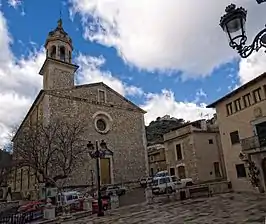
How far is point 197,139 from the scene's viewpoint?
27.7 meters

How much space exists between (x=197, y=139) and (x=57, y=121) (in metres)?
14.5

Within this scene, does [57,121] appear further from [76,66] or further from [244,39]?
[244,39]

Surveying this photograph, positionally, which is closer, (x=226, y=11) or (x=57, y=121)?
(x=226, y=11)

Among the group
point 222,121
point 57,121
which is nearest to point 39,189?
point 57,121

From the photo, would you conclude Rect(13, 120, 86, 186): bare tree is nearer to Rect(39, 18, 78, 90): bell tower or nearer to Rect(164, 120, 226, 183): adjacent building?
Rect(39, 18, 78, 90): bell tower

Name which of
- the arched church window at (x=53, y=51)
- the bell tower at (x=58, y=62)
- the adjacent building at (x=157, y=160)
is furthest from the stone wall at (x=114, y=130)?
the adjacent building at (x=157, y=160)

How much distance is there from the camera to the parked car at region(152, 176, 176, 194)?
22.3 metres

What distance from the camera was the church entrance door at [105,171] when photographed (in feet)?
96.8

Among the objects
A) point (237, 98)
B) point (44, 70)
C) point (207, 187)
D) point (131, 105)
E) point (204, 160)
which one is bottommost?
point (207, 187)

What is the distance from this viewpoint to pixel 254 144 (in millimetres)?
19031

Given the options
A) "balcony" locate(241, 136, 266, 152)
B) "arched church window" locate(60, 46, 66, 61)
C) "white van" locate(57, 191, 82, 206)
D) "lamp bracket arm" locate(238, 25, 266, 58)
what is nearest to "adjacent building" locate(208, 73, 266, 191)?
"balcony" locate(241, 136, 266, 152)

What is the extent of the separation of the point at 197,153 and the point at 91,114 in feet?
40.7

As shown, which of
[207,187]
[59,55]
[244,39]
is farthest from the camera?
[59,55]

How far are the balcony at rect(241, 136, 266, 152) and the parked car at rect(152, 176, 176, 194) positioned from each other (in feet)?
21.5
